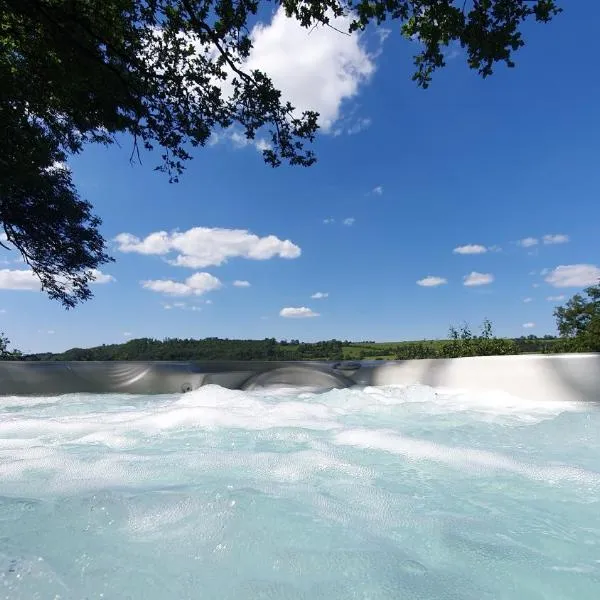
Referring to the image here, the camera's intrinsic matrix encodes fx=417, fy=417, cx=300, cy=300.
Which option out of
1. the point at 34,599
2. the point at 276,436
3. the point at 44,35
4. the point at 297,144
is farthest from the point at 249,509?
the point at 44,35

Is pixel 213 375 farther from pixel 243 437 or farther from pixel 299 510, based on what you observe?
pixel 299 510

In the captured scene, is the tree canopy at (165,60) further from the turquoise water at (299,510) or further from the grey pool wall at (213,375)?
the turquoise water at (299,510)

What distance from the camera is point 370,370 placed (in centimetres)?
416

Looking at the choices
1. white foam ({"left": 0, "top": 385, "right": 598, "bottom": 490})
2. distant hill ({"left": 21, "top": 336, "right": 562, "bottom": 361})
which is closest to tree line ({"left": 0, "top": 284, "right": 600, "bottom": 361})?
distant hill ({"left": 21, "top": 336, "right": 562, "bottom": 361})

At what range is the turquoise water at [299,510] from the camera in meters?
0.81

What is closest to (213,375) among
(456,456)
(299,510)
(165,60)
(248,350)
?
(248,350)

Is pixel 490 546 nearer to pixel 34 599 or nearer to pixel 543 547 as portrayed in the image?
pixel 543 547

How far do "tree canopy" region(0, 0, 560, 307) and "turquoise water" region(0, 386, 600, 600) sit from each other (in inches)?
165

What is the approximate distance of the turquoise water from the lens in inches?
31.7

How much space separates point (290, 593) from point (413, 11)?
18.3 ft

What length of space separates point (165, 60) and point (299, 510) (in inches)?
241

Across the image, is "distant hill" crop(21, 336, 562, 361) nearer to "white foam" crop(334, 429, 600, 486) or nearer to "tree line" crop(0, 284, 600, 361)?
"tree line" crop(0, 284, 600, 361)

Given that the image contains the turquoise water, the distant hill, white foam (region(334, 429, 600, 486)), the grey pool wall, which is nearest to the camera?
the turquoise water

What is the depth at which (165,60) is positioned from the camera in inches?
220
